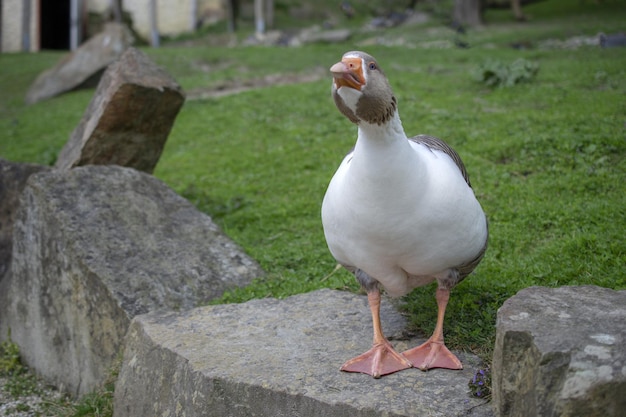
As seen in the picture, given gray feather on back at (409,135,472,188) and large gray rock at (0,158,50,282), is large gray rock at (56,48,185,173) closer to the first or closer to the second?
large gray rock at (0,158,50,282)

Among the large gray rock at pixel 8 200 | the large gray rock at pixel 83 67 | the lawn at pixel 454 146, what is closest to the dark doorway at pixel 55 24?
the lawn at pixel 454 146

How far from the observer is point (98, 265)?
4.94 meters

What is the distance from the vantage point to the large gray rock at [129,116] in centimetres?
641

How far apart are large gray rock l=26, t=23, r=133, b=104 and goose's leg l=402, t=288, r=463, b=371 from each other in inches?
422

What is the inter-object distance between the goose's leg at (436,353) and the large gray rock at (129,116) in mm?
3652

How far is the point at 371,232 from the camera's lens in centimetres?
346

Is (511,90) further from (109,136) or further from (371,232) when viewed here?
(371,232)

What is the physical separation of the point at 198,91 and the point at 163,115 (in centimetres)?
599

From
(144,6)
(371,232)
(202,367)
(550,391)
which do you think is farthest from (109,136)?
(144,6)

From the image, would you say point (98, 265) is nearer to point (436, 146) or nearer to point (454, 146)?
point (436, 146)

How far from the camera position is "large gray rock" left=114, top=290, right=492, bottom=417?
3.44 metres

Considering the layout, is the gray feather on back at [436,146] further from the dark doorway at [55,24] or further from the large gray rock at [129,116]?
the dark doorway at [55,24]

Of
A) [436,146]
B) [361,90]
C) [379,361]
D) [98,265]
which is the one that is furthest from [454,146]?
[361,90]

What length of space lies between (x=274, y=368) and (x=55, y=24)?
2120 cm
